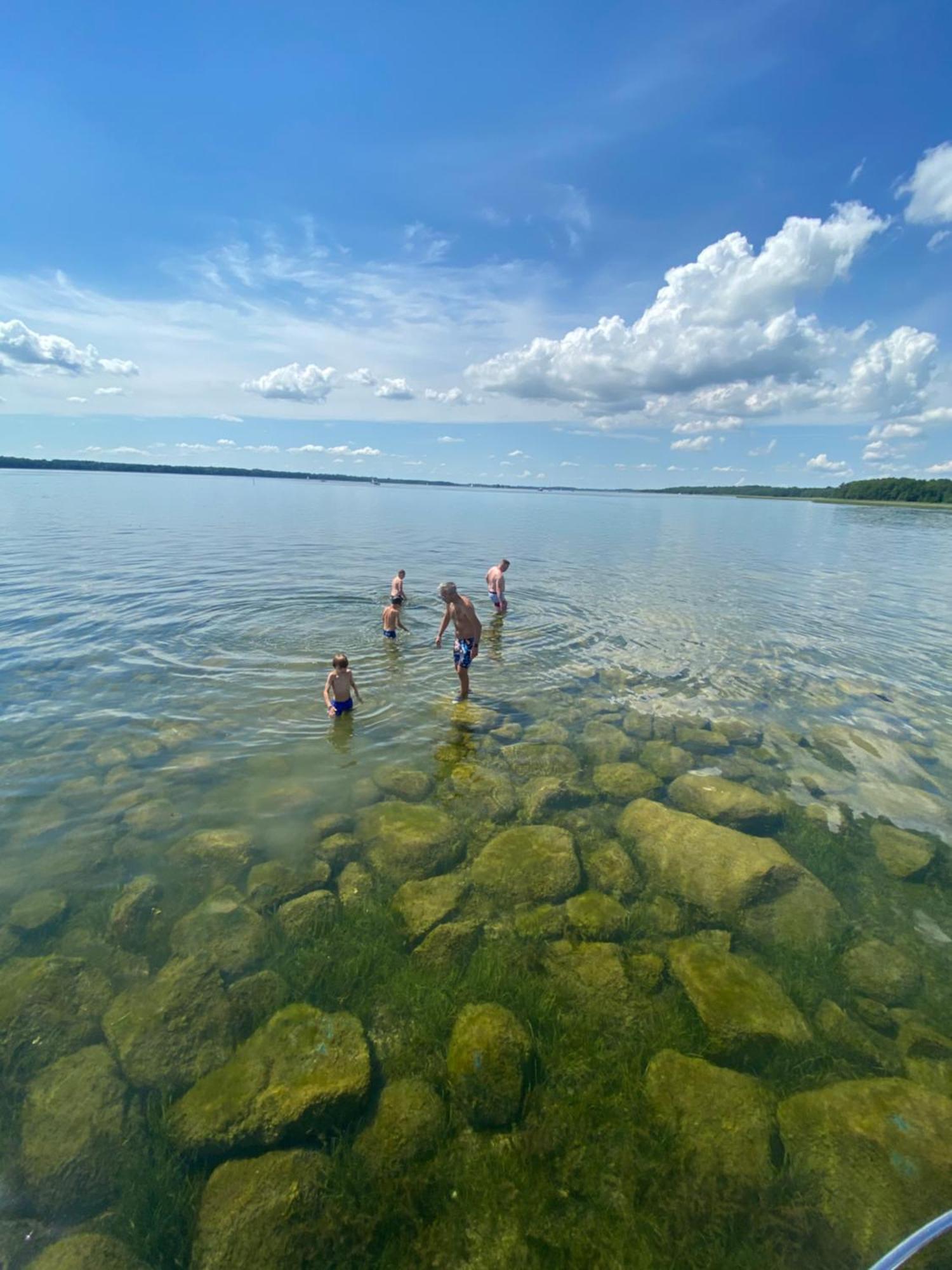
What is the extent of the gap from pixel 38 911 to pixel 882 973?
10124 mm

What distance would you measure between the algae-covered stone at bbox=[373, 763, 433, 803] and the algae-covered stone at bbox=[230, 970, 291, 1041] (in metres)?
3.69

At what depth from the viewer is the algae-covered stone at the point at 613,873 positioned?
24.5 feet

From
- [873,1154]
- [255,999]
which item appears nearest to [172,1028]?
[255,999]

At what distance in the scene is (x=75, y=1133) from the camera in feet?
14.8

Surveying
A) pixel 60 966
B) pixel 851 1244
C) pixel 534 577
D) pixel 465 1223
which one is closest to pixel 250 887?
pixel 60 966

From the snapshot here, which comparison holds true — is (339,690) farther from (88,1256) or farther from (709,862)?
(88,1256)

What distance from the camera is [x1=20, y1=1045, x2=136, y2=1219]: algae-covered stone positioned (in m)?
4.27

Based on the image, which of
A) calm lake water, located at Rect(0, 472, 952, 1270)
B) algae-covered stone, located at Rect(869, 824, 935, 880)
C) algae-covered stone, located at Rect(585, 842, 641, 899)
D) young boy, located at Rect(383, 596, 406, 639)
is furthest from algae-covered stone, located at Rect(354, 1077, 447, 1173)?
young boy, located at Rect(383, 596, 406, 639)

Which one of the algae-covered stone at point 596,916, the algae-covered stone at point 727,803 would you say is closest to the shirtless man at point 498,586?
the algae-covered stone at point 727,803

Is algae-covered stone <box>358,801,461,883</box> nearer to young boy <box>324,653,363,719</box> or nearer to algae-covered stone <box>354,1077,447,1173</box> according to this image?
algae-covered stone <box>354,1077,447,1173</box>

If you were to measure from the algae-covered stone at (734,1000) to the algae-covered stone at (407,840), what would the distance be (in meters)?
3.26

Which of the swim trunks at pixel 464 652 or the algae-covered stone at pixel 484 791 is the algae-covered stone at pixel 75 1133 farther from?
the swim trunks at pixel 464 652

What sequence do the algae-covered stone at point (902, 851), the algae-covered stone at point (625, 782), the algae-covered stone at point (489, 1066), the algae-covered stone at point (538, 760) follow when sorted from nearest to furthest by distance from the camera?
the algae-covered stone at point (489, 1066) → the algae-covered stone at point (902, 851) → the algae-covered stone at point (625, 782) → the algae-covered stone at point (538, 760)

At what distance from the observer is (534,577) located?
110 feet
